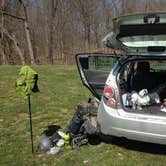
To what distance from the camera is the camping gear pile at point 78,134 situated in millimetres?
4613

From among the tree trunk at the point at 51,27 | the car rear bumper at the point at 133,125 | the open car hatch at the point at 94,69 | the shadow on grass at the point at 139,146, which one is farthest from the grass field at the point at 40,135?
the tree trunk at the point at 51,27

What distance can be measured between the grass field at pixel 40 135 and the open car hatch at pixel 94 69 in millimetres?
892

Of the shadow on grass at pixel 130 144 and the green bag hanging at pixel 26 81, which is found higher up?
the green bag hanging at pixel 26 81

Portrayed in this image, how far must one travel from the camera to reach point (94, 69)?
573 cm

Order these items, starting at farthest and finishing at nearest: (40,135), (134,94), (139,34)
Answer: (40,135), (134,94), (139,34)

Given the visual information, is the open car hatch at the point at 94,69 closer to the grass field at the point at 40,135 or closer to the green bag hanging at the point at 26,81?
the green bag hanging at the point at 26,81

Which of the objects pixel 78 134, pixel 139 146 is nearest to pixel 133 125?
pixel 139 146

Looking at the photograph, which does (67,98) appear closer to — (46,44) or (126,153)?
(126,153)

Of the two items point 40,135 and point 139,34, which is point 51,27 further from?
point 139,34

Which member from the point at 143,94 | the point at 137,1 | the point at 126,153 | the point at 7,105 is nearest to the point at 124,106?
the point at 143,94

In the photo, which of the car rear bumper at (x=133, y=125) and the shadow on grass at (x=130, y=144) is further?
the shadow on grass at (x=130, y=144)

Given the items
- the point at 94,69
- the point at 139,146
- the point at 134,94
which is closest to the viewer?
the point at 134,94

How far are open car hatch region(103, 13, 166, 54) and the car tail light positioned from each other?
65cm

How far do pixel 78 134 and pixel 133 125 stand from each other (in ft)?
3.44
